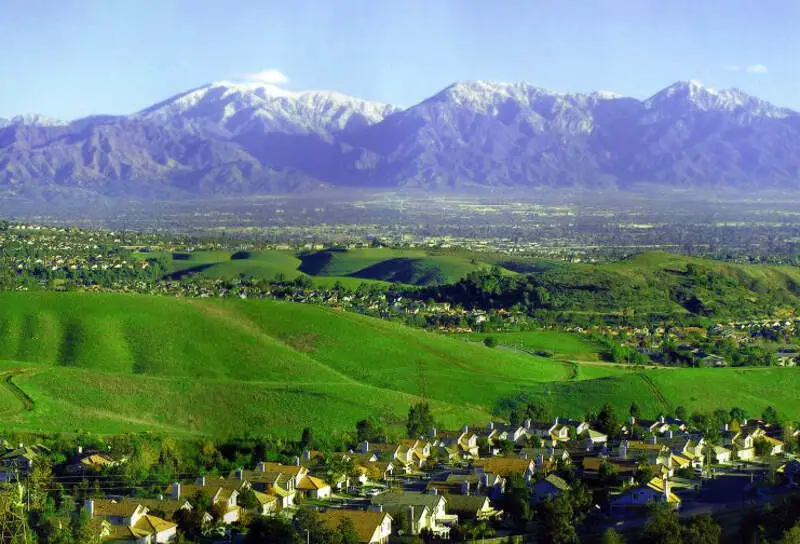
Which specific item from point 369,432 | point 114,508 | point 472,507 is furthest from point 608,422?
point 114,508

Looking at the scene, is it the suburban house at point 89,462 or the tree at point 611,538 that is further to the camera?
the suburban house at point 89,462

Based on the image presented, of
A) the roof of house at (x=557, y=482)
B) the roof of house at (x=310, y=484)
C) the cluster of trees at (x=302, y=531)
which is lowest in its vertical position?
the roof of house at (x=310, y=484)

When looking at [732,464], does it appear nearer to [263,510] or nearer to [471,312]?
[263,510]

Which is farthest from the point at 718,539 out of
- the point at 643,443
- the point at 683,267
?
the point at 683,267

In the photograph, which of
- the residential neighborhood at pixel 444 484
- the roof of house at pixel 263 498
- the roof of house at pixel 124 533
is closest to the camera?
the roof of house at pixel 124 533

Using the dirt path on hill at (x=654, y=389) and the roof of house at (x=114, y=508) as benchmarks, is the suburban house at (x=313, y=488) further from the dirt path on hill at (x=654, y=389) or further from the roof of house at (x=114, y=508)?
the dirt path on hill at (x=654, y=389)

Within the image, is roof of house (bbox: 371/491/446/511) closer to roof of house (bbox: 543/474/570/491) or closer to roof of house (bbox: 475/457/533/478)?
roof of house (bbox: 543/474/570/491)

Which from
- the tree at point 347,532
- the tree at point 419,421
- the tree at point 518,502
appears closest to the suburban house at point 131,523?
the tree at point 347,532

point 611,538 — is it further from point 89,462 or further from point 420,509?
point 89,462
